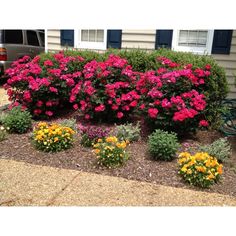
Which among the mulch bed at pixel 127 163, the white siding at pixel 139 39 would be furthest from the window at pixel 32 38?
the mulch bed at pixel 127 163

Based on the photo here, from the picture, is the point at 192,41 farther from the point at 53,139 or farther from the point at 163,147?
the point at 53,139

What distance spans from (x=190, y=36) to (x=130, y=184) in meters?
4.36

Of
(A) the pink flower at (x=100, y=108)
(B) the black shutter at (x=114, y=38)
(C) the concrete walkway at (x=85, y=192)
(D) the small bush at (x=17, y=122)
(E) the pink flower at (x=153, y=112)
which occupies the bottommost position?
(C) the concrete walkway at (x=85, y=192)

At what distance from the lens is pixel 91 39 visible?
7.63m

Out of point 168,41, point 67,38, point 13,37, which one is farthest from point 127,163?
point 13,37

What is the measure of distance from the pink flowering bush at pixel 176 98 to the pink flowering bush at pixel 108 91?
15.5 inches

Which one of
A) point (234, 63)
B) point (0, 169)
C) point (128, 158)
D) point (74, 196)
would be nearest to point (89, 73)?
point (128, 158)

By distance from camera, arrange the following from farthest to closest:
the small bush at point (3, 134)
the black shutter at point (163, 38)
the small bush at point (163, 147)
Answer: the black shutter at point (163, 38), the small bush at point (3, 134), the small bush at point (163, 147)

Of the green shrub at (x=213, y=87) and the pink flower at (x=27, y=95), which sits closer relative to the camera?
the green shrub at (x=213, y=87)

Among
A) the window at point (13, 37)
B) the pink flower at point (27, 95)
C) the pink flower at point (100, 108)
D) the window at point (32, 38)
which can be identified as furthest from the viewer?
the window at point (32, 38)

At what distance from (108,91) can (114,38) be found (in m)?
2.73

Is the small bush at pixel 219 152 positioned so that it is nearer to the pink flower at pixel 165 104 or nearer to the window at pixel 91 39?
the pink flower at pixel 165 104

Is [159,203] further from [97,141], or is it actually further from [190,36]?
[190,36]

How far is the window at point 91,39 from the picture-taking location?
750cm
